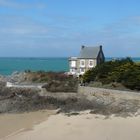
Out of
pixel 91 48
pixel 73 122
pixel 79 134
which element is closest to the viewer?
pixel 79 134

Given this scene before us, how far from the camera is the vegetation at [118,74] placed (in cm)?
2825

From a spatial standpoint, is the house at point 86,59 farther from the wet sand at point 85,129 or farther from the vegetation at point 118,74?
the wet sand at point 85,129

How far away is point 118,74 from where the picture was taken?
98.3 feet

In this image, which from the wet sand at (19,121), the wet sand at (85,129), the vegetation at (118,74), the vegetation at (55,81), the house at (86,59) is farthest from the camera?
the house at (86,59)

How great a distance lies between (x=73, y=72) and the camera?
42.9 m

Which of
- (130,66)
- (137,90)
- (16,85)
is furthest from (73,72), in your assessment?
(137,90)

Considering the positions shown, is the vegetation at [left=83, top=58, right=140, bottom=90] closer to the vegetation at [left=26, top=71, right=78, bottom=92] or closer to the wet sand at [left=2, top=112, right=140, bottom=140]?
the vegetation at [left=26, top=71, right=78, bottom=92]

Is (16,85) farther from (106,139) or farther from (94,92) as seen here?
(106,139)

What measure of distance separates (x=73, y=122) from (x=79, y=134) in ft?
8.73

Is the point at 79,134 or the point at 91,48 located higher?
the point at 91,48

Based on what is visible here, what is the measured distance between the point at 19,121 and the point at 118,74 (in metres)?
10.5

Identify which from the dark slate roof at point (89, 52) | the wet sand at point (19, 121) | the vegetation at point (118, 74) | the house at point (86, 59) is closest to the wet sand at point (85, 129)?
the wet sand at point (19, 121)

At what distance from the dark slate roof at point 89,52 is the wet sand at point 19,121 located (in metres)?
17.1

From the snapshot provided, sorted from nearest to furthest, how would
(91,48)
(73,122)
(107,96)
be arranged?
1. (73,122)
2. (107,96)
3. (91,48)
